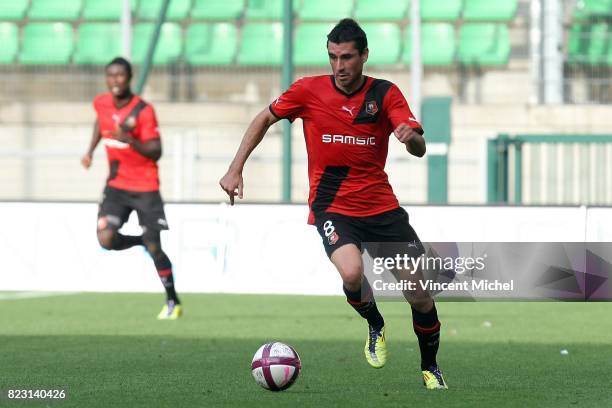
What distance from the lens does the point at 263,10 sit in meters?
19.3

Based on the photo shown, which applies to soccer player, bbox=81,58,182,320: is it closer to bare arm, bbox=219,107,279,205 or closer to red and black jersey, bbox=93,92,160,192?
red and black jersey, bbox=93,92,160,192

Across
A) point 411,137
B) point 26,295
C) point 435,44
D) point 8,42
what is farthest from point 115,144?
point 435,44

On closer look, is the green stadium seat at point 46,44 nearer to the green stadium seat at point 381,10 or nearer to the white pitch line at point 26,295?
the green stadium seat at point 381,10

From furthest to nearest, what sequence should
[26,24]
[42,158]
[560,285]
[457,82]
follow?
[26,24], [457,82], [42,158], [560,285]

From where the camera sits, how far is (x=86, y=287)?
13.1 meters

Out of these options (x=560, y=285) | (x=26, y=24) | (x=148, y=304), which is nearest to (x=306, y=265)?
(x=148, y=304)

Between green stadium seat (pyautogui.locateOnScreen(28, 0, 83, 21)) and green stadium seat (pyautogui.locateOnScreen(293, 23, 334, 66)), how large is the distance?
11.6ft

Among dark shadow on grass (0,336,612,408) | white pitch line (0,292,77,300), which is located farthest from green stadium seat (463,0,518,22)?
dark shadow on grass (0,336,612,408)

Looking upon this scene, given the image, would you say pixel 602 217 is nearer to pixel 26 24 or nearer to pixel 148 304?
pixel 148 304

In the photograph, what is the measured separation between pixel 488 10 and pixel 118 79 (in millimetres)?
10530

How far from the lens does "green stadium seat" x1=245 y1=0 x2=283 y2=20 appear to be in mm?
19172

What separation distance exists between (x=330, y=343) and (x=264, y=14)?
11.0m

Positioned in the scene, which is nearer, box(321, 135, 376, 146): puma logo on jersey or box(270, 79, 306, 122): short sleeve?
box(321, 135, 376, 146): puma logo on jersey

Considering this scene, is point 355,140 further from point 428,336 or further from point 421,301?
point 428,336
